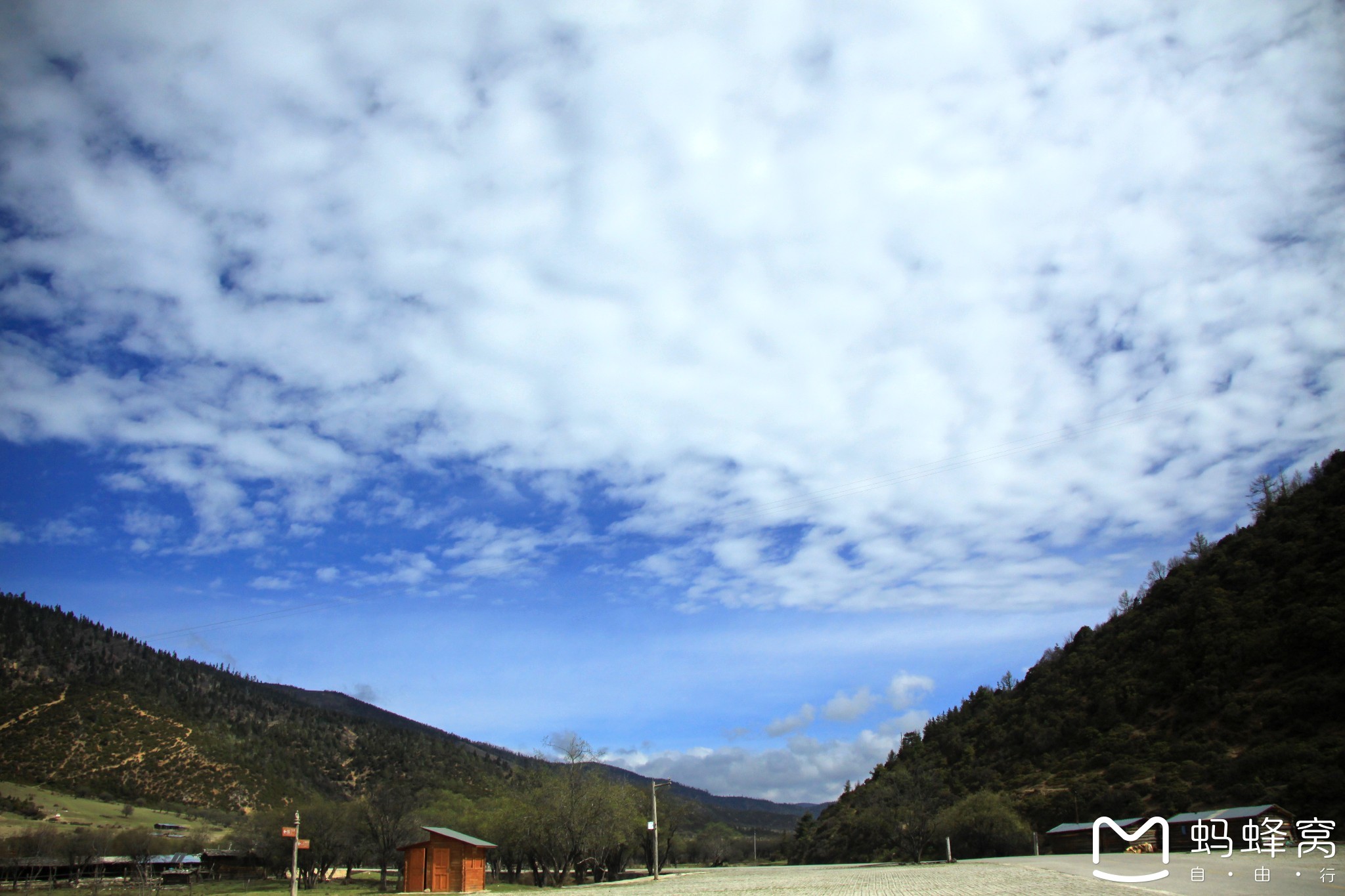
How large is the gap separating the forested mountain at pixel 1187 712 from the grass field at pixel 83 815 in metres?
66.2

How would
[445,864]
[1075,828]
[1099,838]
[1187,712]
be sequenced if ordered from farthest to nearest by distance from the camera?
[1187,712]
[1075,828]
[1099,838]
[445,864]

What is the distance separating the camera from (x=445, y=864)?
125 feet

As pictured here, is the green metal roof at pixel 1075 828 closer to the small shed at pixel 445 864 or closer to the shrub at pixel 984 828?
the shrub at pixel 984 828

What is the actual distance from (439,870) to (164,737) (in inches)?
3241

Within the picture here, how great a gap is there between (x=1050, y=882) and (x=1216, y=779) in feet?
136

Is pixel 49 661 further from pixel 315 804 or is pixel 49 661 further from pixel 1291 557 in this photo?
pixel 1291 557

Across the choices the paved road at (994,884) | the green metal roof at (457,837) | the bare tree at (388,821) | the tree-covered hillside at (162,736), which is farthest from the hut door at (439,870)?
the tree-covered hillside at (162,736)

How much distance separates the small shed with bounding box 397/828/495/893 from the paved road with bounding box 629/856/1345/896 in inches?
307

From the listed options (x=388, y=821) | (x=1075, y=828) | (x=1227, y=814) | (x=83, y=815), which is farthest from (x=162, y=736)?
(x=1227, y=814)

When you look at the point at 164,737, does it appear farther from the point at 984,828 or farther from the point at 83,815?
the point at 984,828

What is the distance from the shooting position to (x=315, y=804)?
6372 centimetres

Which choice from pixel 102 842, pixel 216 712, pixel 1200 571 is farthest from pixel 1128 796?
pixel 216 712

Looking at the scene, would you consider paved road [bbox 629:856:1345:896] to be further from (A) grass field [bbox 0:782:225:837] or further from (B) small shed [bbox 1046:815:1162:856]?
(A) grass field [bbox 0:782:225:837]

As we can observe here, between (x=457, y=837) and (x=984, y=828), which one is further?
(x=984, y=828)
